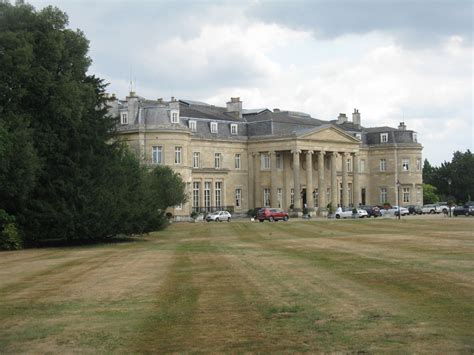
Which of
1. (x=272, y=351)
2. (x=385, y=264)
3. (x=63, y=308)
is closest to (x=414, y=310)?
(x=272, y=351)

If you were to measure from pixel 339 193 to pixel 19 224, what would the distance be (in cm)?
7149

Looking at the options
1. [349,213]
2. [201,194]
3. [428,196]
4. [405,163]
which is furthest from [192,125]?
[428,196]

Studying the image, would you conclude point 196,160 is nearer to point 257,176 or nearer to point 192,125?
point 192,125

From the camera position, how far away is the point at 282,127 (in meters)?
98.9

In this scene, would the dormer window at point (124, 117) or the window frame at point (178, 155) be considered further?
the dormer window at point (124, 117)

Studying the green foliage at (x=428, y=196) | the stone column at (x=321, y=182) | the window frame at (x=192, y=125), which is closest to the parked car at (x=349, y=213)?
the stone column at (x=321, y=182)

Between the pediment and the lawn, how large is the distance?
73880 mm

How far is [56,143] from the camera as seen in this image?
44.1 metres

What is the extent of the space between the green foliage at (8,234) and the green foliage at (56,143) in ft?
2.94

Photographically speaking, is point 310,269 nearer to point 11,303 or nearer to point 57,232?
point 11,303

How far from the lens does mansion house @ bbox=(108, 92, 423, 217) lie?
86.7 meters

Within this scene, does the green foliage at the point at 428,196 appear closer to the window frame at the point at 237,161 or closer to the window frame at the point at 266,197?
the window frame at the point at 266,197

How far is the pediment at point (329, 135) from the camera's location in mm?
98912

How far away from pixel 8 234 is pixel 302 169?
6650cm
